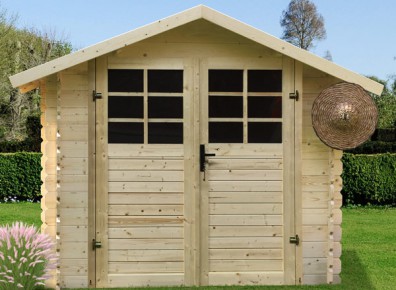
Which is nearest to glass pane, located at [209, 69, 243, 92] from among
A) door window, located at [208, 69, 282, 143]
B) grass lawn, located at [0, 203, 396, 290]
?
door window, located at [208, 69, 282, 143]

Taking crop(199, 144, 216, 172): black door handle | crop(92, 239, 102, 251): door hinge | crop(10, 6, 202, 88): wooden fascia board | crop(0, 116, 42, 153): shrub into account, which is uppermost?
crop(10, 6, 202, 88): wooden fascia board

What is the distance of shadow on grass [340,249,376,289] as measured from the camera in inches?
284

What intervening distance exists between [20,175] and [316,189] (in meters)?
10.6

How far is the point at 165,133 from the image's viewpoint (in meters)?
6.92

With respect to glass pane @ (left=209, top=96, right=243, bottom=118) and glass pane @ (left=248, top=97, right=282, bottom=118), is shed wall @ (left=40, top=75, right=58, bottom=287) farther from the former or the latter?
glass pane @ (left=248, top=97, right=282, bottom=118)

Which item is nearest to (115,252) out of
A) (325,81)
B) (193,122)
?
Result: (193,122)

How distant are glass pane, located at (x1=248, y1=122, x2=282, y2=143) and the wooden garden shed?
0.4 inches

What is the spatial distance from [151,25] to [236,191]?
2004mm

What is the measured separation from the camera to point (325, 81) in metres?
7.02

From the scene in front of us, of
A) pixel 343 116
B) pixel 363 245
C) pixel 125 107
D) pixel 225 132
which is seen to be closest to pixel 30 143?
pixel 363 245

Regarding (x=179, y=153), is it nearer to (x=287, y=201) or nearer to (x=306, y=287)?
(x=287, y=201)

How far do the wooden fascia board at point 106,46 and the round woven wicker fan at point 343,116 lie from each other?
1607mm

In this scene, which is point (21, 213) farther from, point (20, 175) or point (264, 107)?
point (264, 107)

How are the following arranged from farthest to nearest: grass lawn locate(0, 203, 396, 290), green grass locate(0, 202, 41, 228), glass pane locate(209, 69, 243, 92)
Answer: green grass locate(0, 202, 41, 228), grass lawn locate(0, 203, 396, 290), glass pane locate(209, 69, 243, 92)
